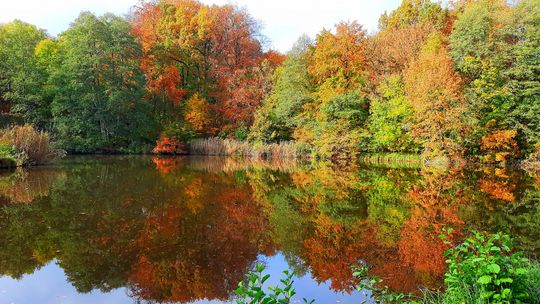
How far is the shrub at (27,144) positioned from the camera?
1508cm

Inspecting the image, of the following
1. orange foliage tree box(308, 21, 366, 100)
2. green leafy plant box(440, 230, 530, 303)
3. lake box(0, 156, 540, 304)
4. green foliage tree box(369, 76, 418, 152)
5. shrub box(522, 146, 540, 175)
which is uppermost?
orange foliage tree box(308, 21, 366, 100)

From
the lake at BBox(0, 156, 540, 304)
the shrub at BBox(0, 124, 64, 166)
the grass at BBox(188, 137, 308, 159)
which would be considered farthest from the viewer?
the grass at BBox(188, 137, 308, 159)

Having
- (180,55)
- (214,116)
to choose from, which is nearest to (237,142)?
(214,116)

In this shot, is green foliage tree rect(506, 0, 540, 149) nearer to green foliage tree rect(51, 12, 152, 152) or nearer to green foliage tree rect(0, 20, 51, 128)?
green foliage tree rect(51, 12, 152, 152)

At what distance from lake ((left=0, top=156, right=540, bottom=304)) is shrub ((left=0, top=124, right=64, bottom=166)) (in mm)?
3854

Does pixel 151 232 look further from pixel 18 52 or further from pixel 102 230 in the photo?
pixel 18 52

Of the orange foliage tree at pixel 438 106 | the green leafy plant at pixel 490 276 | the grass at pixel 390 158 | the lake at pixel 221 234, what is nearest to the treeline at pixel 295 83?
the orange foliage tree at pixel 438 106

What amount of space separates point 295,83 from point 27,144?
17.7 meters

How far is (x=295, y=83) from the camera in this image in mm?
28453

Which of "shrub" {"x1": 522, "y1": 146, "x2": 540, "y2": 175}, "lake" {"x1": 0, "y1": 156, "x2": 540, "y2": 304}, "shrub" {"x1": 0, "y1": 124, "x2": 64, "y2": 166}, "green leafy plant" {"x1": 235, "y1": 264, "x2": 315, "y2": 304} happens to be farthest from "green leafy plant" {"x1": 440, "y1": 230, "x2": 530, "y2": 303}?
"shrub" {"x1": 522, "y1": 146, "x2": 540, "y2": 175}

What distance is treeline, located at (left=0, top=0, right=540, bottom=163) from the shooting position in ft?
71.2

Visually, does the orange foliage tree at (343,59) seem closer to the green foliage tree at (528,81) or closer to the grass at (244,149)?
the grass at (244,149)

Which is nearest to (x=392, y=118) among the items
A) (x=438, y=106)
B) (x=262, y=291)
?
(x=438, y=106)

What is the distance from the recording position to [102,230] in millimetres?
6457
